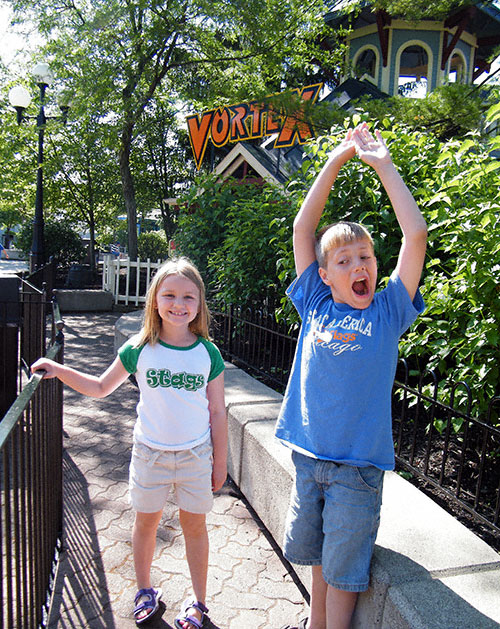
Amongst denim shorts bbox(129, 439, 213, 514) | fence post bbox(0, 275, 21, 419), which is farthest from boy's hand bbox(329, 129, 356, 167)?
fence post bbox(0, 275, 21, 419)

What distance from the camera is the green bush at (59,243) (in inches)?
695

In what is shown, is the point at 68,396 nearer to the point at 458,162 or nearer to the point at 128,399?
the point at 128,399

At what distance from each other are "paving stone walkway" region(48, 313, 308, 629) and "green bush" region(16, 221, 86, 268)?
14.9 meters

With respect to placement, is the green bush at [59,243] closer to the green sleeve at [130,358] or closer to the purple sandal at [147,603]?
the green sleeve at [130,358]

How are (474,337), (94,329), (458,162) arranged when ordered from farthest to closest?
1. (94,329)
2. (458,162)
3. (474,337)

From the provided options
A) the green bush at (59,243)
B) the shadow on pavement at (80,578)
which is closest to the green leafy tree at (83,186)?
the green bush at (59,243)

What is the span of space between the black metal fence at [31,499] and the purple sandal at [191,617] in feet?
1.81

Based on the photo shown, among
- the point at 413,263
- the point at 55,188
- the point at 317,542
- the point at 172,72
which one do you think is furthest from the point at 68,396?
the point at 55,188

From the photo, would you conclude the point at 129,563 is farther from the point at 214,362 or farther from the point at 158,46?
the point at 158,46

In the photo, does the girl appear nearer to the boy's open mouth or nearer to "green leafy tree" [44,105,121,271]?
the boy's open mouth

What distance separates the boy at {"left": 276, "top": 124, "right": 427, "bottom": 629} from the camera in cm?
178

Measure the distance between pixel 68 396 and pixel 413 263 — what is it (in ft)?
14.8

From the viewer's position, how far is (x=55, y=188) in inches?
811

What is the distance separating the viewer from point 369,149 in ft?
6.55
